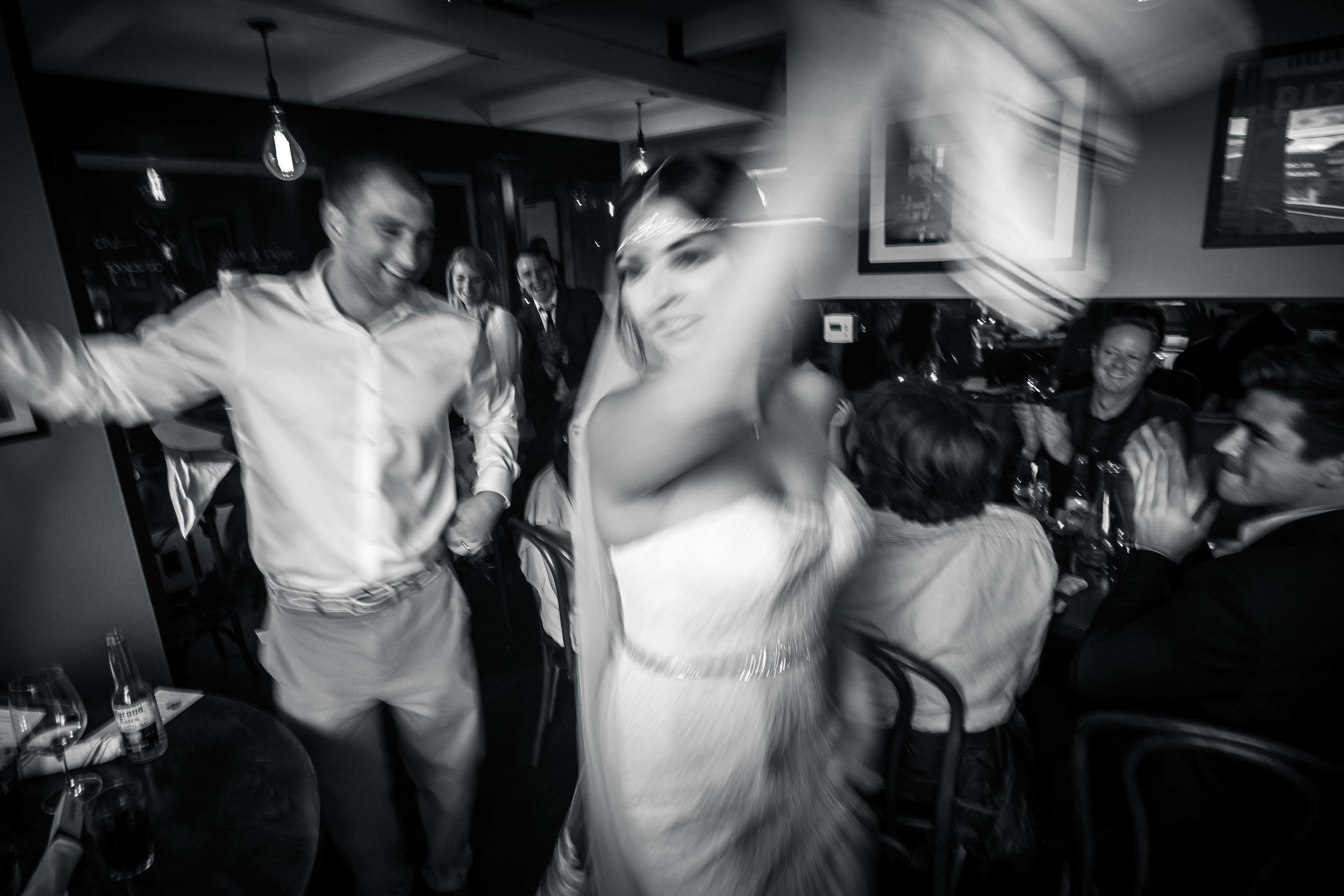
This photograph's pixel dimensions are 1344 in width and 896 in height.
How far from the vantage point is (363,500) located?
150 cm

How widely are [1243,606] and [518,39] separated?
342cm

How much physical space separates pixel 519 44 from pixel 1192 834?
11.9 feet

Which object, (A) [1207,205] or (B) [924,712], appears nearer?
(B) [924,712]

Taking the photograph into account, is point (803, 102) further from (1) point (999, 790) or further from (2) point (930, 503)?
(1) point (999, 790)

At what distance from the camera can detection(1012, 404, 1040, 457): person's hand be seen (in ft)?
8.17

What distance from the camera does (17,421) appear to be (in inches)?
56.3

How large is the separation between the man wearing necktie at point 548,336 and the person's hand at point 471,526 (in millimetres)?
2174

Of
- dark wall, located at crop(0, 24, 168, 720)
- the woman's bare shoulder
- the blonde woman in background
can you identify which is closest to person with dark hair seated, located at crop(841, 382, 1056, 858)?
the woman's bare shoulder

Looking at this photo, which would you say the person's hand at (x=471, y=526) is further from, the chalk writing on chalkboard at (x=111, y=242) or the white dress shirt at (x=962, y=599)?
the chalk writing on chalkboard at (x=111, y=242)

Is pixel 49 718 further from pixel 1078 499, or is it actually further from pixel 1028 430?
pixel 1028 430

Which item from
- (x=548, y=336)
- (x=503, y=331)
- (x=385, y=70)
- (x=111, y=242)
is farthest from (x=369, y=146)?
(x=111, y=242)

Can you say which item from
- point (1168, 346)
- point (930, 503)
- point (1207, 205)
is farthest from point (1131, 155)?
point (930, 503)

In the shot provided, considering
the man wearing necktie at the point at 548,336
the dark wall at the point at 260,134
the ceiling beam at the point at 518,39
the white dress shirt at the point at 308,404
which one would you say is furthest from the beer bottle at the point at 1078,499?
the ceiling beam at the point at 518,39

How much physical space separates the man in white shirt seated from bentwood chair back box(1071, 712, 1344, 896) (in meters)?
1.40
